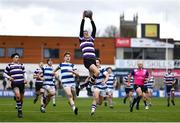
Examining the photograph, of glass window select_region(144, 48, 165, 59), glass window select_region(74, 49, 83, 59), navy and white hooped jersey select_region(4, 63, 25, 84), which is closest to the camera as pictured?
navy and white hooped jersey select_region(4, 63, 25, 84)

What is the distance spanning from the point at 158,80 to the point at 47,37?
56.2 feet

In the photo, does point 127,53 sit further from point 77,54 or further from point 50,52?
point 50,52

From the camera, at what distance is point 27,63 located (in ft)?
287

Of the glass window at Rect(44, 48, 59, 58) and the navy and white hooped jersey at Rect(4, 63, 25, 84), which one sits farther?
the glass window at Rect(44, 48, 59, 58)

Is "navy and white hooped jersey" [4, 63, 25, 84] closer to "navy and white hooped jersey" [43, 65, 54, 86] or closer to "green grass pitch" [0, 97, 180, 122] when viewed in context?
"green grass pitch" [0, 97, 180, 122]

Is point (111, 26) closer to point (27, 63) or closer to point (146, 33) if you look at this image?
point (146, 33)

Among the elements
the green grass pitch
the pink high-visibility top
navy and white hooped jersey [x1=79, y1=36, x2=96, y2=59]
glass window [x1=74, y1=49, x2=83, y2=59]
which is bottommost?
the green grass pitch

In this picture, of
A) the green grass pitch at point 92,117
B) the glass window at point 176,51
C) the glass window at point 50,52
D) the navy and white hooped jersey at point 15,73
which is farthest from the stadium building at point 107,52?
the navy and white hooped jersey at point 15,73

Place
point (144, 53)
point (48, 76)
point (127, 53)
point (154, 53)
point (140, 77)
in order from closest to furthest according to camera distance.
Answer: point (140, 77) < point (48, 76) < point (127, 53) < point (144, 53) < point (154, 53)

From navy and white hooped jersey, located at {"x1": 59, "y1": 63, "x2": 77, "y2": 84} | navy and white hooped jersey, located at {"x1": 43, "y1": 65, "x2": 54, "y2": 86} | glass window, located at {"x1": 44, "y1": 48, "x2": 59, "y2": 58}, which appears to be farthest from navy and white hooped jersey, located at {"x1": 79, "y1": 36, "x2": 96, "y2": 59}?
glass window, located at {"x1": 44, "y1": 48, "x2": 59, "y2": 58}

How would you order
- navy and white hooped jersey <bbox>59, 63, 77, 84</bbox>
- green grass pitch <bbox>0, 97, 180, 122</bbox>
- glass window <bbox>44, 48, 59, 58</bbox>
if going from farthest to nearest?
1. glass window <bbox>44, 48, 59, 58</bbox>
2. navy and white hooped jersey <bbox>59, 63, 77, 84</bbox>
3. green grass pitch <bbox>0, 97, 180, 122</bbox>

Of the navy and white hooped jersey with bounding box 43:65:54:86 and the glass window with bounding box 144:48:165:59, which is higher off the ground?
the glass window with bounding box 144:48:165:59

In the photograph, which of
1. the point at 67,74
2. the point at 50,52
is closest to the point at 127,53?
the point at 50,52

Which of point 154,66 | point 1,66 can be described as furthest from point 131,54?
point 1,66
